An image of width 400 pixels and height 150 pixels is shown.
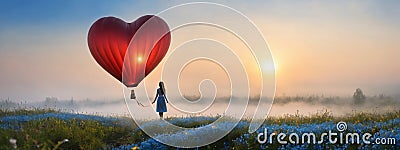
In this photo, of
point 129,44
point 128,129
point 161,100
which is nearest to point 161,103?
point 161,100

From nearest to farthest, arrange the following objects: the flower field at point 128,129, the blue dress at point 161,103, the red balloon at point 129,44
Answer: the flower field at point 128,129 → the red balloon at point 129,44 → the blue dress at point 161,103

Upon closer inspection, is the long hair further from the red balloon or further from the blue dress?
the red balloon

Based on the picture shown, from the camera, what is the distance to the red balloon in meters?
13.0

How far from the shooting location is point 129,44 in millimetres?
12938

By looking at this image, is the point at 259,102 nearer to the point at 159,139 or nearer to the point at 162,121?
the point at 159,139

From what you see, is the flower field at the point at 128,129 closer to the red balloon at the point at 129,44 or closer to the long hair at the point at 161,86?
the long hair at the point at 161,86

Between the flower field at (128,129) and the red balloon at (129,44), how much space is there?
1.44m

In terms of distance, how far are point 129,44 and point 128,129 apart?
2208 millimetres

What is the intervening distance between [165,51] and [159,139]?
10.9 feet

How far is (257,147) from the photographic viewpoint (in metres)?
9.52

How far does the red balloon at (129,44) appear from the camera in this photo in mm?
12953

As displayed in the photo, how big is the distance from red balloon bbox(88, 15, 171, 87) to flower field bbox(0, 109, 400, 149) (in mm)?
1436

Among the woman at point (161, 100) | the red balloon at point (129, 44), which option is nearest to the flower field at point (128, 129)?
the woman at point (161, 100)

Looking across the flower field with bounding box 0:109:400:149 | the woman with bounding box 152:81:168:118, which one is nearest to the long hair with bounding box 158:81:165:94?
the woman with bounding box 152:81:168:118
